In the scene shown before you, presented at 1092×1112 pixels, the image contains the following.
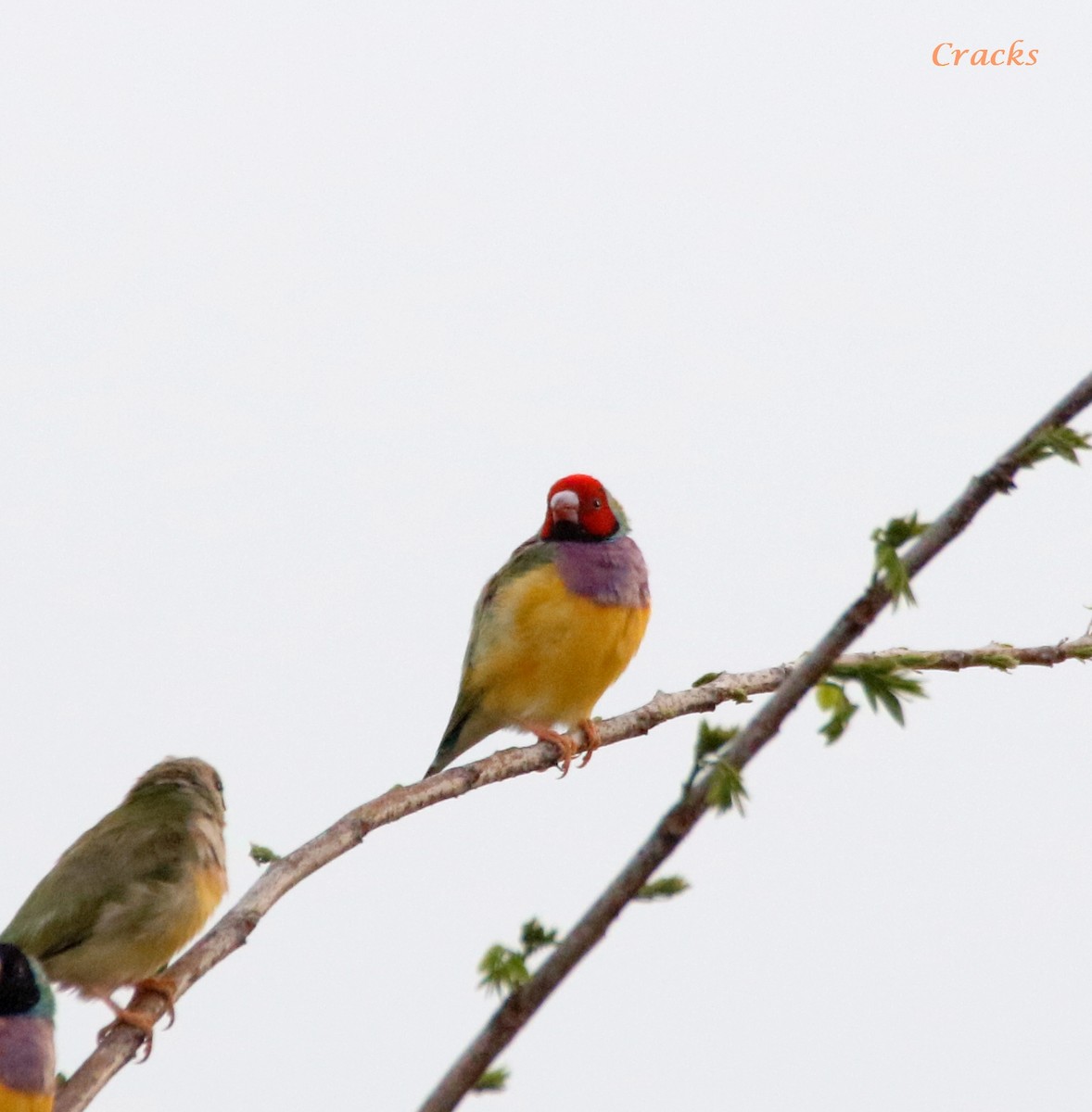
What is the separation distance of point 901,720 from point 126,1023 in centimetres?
258

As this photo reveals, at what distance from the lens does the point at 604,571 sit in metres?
5.98

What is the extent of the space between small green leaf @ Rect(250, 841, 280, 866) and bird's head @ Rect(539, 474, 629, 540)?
2656 mm

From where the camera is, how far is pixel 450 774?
436 centimetres

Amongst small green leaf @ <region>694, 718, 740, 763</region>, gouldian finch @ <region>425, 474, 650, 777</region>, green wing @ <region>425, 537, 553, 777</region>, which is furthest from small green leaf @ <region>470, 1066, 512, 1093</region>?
green wing @ <region>425, 537, 553, 777</region>

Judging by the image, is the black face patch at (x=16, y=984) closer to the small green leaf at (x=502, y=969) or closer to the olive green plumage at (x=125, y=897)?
the olive green plumage at (x=125, y=897)

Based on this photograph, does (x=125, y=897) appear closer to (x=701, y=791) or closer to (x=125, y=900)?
(x=125, y=900)

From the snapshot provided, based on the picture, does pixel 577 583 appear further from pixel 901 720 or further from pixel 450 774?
pixel 901 720

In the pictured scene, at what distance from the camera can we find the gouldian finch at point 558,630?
584 cm

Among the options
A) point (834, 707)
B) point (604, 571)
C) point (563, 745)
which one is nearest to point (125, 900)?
point (563, 745)

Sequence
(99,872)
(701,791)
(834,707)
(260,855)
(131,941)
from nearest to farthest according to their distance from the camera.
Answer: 1. (701,791)
2. (834,707)
3. (260,855)
4. (131,941)
5. (99,872)

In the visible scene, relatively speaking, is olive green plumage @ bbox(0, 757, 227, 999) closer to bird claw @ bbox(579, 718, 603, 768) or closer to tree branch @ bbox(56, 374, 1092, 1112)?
tree branch @ bbox(56, 374, 1092, 1112)

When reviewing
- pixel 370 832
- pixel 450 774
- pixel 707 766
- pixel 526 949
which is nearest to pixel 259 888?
pixel 370 832

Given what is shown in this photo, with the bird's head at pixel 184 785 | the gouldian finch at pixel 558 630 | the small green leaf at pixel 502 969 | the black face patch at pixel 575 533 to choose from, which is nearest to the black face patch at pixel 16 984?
the bird's head at pixel 184 785

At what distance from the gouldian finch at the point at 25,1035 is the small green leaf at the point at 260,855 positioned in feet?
2.44
